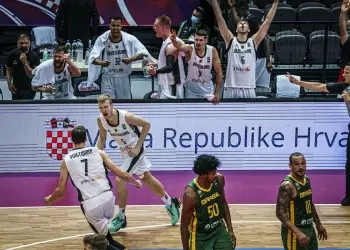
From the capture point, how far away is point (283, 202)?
778 centimetres

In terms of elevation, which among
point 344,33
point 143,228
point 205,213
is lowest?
point 143,228

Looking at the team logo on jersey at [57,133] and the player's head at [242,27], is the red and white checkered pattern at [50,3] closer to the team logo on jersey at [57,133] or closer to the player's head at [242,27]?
the team logo on jersey at [57,133]

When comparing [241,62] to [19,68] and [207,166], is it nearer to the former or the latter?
[19,68]

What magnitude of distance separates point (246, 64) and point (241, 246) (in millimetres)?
3809

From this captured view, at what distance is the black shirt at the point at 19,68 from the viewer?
42.7 feet

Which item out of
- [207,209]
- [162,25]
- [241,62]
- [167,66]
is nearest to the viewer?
[207,209]

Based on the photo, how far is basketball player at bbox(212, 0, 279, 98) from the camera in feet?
40.8

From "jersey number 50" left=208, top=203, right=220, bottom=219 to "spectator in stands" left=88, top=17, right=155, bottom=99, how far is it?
17.4 feet

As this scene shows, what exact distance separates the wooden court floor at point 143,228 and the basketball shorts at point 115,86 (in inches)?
92.9

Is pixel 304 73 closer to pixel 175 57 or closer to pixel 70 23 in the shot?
pixel 175 57

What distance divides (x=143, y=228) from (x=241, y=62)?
351cm

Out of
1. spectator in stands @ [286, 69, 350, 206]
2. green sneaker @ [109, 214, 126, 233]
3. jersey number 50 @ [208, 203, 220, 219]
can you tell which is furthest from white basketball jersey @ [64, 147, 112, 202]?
spectator in stands @ [286, 69, 350, 206]

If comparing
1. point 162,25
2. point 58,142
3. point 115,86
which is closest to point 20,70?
point 58,142

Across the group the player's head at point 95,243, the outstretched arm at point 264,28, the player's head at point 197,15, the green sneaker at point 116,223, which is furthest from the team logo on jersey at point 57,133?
the player's head at point 95,243
